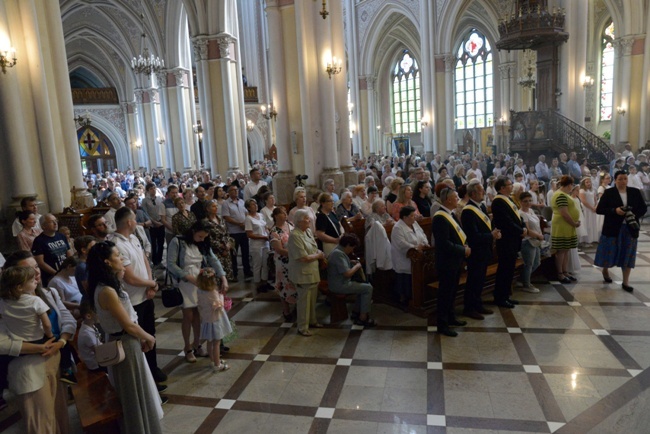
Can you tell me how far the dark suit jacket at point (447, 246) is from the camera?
16.5ft

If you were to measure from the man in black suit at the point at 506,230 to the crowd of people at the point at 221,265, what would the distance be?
0.02m

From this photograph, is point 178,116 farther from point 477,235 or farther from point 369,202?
point 477,235

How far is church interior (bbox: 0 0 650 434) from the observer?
3939 mm

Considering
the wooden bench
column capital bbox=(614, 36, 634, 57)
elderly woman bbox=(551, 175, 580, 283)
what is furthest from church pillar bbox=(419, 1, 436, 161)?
the wooden bench

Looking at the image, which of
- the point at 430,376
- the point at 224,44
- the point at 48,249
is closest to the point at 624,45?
the point at 224,44

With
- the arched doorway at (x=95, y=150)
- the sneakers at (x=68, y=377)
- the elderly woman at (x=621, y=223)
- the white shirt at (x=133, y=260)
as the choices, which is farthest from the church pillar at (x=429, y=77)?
the arched doorway at (x=95, y=150)

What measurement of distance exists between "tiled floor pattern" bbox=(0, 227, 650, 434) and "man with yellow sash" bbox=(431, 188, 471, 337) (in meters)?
0.30

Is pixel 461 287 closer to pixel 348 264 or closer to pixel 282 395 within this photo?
pixel 348 264

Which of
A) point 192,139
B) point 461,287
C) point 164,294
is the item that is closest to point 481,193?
point 461,287

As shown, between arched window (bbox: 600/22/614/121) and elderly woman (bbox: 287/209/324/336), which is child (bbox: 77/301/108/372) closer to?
elderly woman (bbox: 287/209/324/336)

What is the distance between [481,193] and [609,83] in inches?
1013

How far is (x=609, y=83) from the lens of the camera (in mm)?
25688

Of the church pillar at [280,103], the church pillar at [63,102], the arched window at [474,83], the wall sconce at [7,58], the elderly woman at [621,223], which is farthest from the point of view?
Result: the arched window at [474,83]

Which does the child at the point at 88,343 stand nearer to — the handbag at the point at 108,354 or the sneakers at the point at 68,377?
the sneakers at the point at 68,377
